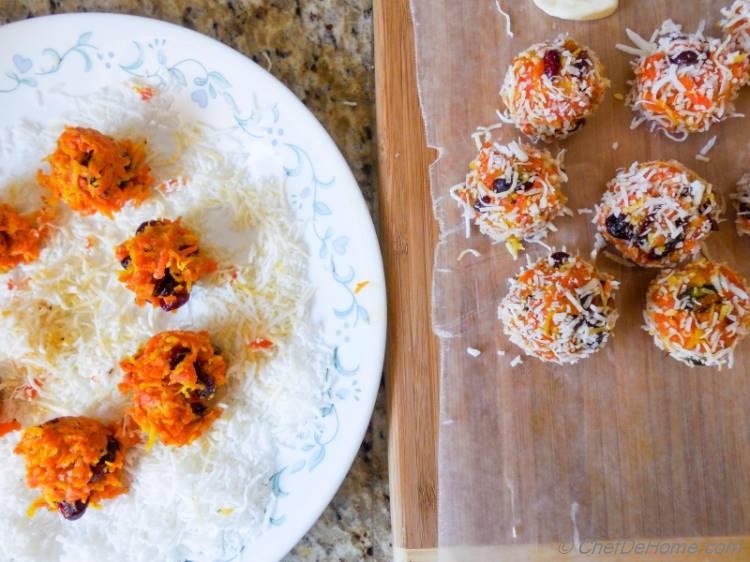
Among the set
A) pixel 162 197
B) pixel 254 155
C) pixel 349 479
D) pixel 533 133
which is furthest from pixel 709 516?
pixel 162 197

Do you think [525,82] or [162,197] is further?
[162,197]

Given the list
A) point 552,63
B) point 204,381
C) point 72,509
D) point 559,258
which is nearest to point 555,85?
point 552,63

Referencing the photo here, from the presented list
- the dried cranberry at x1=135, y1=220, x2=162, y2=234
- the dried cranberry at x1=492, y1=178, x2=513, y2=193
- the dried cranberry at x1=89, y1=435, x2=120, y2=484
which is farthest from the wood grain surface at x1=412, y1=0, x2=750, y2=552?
the dried cranberry at x1=89, y1=435, x2=120, y2=484

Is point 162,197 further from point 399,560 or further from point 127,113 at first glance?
point 399,560

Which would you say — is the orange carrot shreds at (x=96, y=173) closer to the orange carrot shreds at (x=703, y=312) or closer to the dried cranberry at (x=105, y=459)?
the dried cranberry at (x=105, y=459)

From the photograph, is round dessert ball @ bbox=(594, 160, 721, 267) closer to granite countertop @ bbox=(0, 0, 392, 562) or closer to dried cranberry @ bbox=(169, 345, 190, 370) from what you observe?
granite countertop @ bbox=(0, 0, 392, 562)
